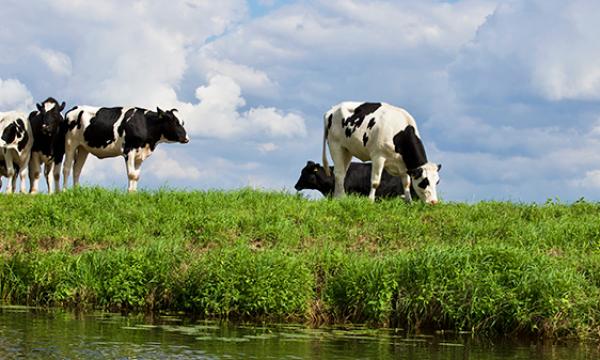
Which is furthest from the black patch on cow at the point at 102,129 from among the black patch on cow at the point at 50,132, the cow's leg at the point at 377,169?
the cow's leg at the point at 377,169

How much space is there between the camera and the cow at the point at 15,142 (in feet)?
89.3

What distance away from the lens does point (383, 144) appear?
911 inches

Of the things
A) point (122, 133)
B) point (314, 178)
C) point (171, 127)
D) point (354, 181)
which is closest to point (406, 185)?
point (354, 181)

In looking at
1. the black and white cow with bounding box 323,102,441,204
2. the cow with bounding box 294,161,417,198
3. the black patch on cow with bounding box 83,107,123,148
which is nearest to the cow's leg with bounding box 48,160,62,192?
the black patch on cow with bounding box 83,107,123,148

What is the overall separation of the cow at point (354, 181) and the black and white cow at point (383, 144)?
1397 millimetres

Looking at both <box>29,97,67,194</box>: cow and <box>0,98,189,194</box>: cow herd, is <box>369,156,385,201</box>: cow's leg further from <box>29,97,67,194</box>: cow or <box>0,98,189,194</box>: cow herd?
<box>29,97,67,194</box>: cow

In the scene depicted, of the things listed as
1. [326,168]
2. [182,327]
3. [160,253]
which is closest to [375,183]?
[326,168]

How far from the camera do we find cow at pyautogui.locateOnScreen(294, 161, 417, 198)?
26.8 metres

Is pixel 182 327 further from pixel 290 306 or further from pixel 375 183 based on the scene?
pixel 375 183

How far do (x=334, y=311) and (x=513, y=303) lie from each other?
2686mm

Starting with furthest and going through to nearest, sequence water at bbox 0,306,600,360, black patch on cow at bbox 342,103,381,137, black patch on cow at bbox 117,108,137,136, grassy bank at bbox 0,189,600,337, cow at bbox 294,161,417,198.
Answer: cow at bbox 294,161,417,198 < black patch on cow at bbox 117,108,137,136 < black patch on cow at bbox 342,103,381,137 < grassy bank at bbox 0,189,600,337 < water at bbox 0,306,600,360

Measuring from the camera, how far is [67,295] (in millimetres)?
14422

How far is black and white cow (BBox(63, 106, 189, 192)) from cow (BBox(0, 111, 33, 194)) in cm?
130

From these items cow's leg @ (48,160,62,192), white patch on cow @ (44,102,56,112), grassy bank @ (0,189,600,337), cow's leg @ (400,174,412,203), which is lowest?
grassy bank @ (0,189,600,337)
